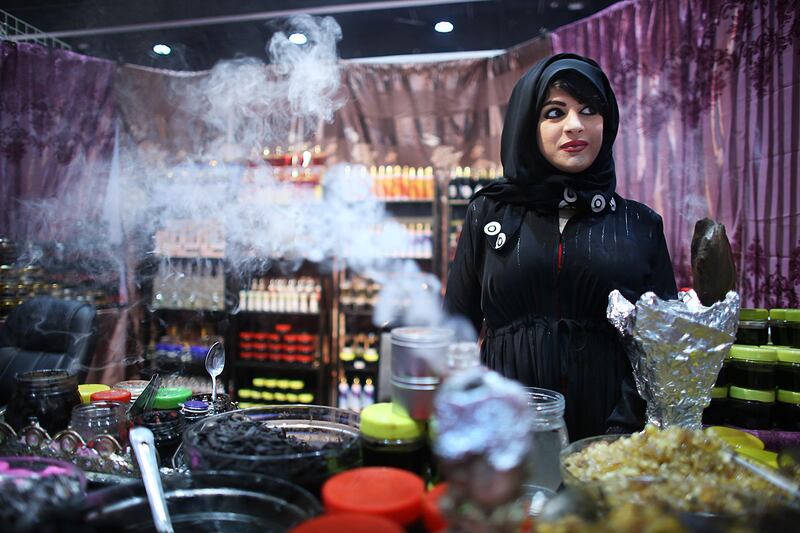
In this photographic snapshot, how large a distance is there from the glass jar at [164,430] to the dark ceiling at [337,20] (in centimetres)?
374

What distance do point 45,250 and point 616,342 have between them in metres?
3.82

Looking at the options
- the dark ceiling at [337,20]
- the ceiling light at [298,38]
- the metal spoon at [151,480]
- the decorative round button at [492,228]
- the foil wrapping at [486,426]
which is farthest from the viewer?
the ceiling light at [298,38]

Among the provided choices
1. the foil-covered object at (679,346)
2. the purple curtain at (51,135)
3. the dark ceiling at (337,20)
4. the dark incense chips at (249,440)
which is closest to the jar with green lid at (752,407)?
the foil-covered object at (679,346)

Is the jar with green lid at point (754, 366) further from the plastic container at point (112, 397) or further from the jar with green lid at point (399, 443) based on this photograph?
the plastic container at point (112, 397)

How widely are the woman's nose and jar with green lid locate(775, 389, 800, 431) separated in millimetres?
1008

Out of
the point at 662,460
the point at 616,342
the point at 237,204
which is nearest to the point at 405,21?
the point at 237,204

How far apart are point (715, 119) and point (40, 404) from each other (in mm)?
3136

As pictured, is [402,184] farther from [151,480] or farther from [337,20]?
[151,480]

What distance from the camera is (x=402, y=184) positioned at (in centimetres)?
503

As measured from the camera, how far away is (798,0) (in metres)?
2.26

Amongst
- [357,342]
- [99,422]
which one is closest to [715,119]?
[99,422]

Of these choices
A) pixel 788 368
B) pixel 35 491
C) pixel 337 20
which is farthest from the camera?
pixel 337 20

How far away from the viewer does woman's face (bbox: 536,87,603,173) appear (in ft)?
5.14

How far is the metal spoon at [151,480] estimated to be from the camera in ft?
2.74
